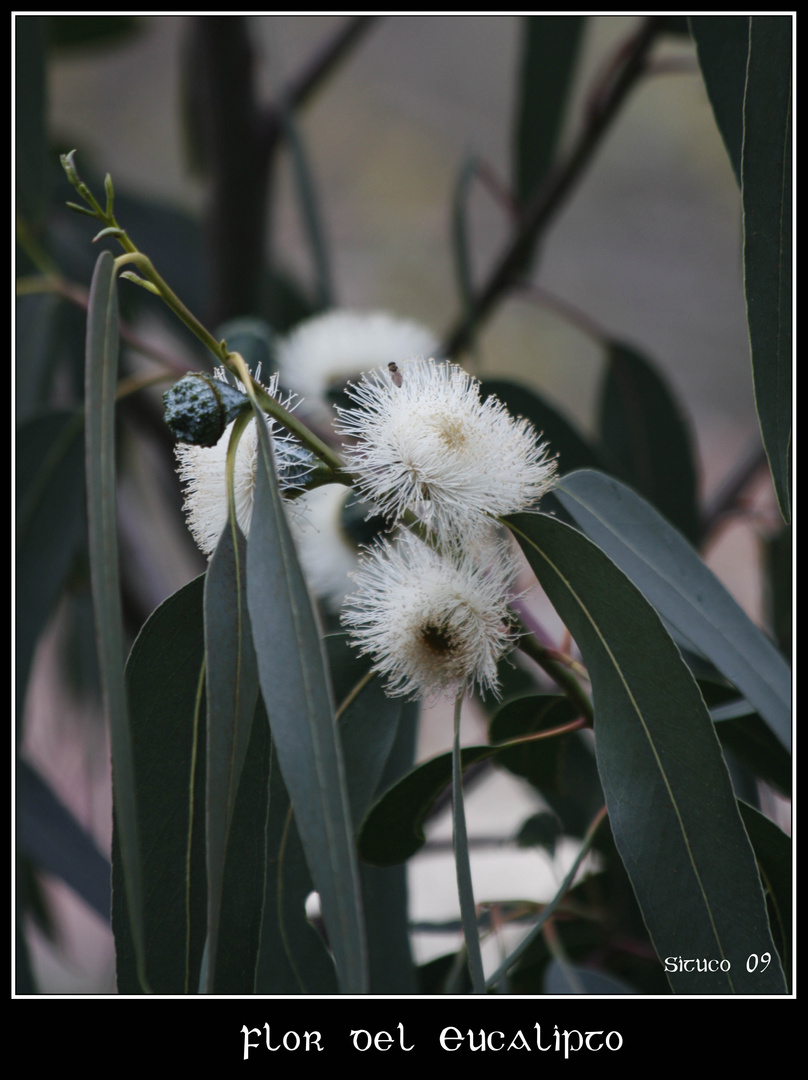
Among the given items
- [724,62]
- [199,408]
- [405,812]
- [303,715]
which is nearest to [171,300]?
[199,408]

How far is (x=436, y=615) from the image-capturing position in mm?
397

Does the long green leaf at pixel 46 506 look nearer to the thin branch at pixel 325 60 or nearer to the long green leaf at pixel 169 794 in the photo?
the long green leaf at pixel 169 794

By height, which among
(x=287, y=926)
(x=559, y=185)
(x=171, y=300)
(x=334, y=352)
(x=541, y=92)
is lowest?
(x=287, y=926)

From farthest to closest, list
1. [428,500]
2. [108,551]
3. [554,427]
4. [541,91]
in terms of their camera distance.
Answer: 1. [541,91]
2. [554,427]
3. [428,500]
4. [108,551]

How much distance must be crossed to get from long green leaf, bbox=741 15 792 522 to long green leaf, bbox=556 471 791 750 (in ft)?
0.17

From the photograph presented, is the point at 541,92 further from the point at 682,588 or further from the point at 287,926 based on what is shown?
the point at 287,926

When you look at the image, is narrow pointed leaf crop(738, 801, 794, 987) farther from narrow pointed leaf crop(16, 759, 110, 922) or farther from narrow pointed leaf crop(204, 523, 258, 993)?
narrow pointed leaf crop(16, 759, 110, 922)

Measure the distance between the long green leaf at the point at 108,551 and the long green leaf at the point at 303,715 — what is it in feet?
0.15

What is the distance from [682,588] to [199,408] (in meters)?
0.22

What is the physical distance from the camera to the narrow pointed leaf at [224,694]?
0.29 metres

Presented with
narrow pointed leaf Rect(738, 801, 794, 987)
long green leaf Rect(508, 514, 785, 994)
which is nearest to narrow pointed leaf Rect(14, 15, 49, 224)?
long green leaf Rect(508, 514, 785, 994)

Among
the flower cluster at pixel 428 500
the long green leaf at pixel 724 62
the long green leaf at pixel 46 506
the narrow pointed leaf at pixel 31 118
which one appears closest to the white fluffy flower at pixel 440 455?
the flower cluster at pixel 428 500

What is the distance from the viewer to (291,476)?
359 millimetres

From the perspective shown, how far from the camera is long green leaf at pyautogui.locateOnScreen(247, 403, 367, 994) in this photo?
27cm
